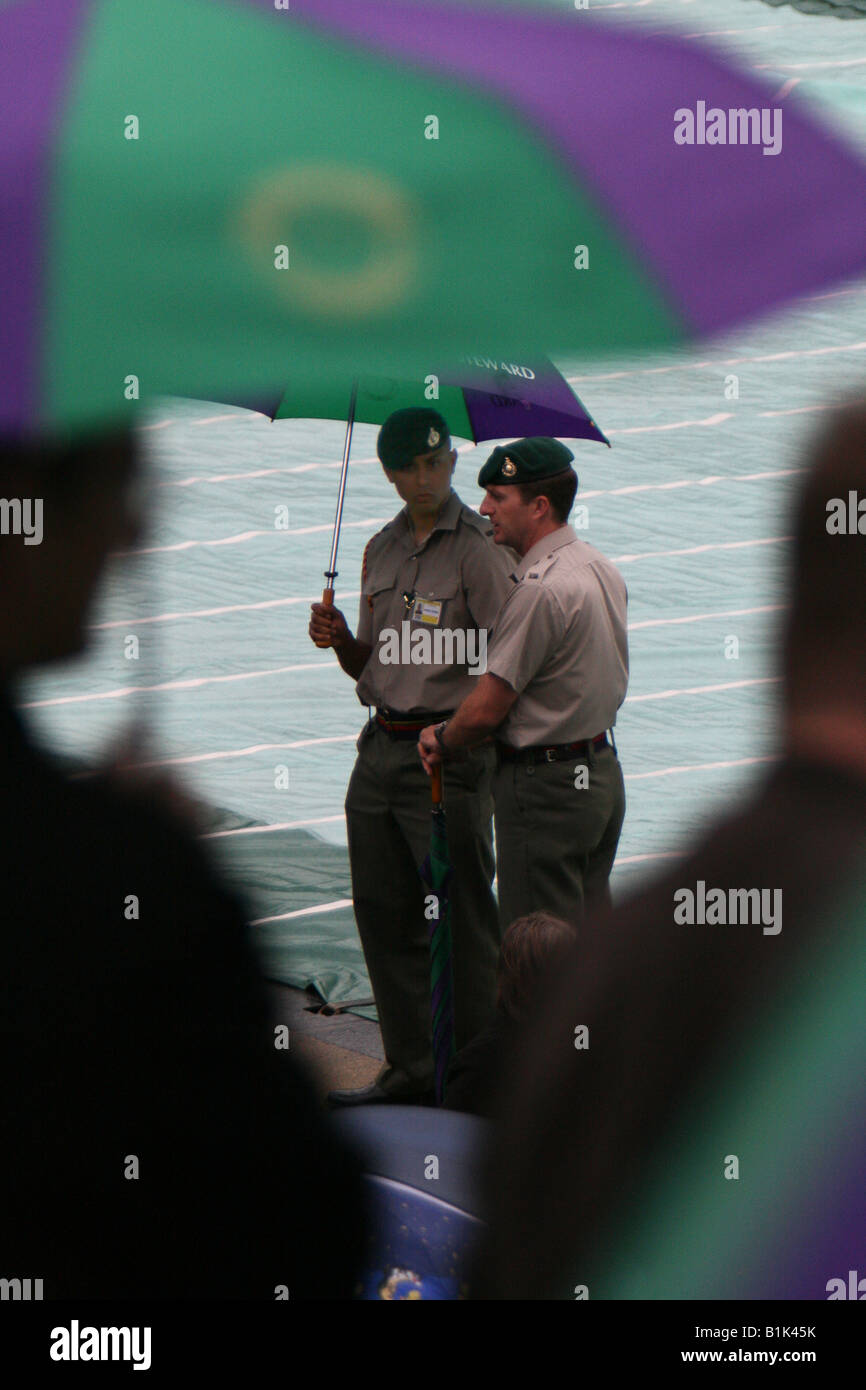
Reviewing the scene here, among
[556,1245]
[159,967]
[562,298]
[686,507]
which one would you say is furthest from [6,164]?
[686,507]

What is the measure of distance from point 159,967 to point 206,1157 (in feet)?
0.51

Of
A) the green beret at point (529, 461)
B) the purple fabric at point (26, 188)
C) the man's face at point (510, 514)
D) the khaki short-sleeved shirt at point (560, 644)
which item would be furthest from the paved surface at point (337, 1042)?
the purple fabric at point (26, 188)

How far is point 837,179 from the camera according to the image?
162 cm

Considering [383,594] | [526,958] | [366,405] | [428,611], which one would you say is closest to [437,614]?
[428,611]

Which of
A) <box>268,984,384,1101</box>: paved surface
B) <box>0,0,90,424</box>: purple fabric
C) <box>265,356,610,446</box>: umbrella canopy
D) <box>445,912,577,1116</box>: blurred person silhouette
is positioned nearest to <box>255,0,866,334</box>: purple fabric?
<box>0,0,90,424</box>: purple fabric

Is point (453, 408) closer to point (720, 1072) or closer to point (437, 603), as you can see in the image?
point (437, 603)

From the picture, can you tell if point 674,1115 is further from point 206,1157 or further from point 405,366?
point 405,366

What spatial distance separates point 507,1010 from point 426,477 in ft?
4.14

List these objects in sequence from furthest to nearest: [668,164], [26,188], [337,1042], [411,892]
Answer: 1. [337,1042]
2. [411,892]
3. [668,164]
4. [26,188]

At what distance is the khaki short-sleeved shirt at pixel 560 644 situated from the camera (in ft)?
11.5

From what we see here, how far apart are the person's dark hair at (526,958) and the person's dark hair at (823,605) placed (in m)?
1.72

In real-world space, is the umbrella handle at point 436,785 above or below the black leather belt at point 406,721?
below

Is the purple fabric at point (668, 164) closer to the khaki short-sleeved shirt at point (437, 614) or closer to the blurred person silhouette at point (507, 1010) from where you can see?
the blurred person silhouette at point (507, 1010)

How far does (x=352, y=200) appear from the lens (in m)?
1.46
